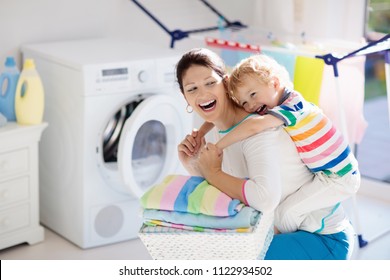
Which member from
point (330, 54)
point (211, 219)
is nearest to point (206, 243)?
point (211, 219)

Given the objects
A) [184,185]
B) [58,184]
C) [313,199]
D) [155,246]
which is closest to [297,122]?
[313,199]

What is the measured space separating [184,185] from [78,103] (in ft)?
4.13

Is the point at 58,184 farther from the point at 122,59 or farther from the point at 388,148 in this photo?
the point at 388,148

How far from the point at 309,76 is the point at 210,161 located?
1334mm

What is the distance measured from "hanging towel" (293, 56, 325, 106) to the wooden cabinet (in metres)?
1.14

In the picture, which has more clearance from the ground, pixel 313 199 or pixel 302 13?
pixel 302 13

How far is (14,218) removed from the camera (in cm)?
322

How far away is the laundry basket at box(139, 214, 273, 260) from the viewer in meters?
1.88

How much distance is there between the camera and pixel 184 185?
6.56 feet

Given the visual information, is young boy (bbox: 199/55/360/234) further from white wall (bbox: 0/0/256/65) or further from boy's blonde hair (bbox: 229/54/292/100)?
white wall (bbox: 0/0/256/65)

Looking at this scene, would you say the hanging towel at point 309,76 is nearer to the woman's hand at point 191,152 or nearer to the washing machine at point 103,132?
the washing machine at point 103,132

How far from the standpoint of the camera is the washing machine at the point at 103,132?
10.3 feet
